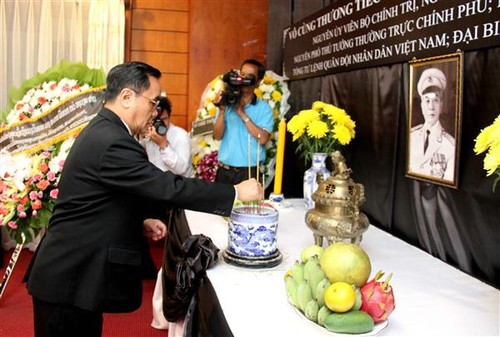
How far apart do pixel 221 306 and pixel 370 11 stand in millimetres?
1574

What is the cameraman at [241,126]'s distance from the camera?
114 inches

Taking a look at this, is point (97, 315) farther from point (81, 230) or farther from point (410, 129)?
point (410, 129)

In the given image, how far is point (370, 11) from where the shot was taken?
2.22 m

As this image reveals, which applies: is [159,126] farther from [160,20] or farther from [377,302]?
[377,302]

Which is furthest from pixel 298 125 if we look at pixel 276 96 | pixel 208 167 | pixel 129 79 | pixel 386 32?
pixel 208 167

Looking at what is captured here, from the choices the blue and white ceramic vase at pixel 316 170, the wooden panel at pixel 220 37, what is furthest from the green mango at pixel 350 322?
the wooden panel at pixel 220 37

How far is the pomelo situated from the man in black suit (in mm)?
412

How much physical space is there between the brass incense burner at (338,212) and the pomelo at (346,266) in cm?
35

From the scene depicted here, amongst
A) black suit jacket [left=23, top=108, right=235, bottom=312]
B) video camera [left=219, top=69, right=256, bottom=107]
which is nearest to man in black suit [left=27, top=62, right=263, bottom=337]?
black suit jacket [left=23, top=108, right=235, bottom=312]

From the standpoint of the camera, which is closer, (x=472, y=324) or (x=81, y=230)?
(x=472, y=324)

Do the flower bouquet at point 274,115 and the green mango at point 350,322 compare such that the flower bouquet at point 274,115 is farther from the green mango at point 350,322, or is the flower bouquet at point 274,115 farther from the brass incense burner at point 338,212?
the green mango at point 350,322

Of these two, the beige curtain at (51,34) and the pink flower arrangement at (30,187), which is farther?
the beige curtain at (51,34)

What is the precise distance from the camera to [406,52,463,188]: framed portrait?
5.35ft

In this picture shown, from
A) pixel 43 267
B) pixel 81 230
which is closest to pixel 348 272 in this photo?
pixel 81 230
